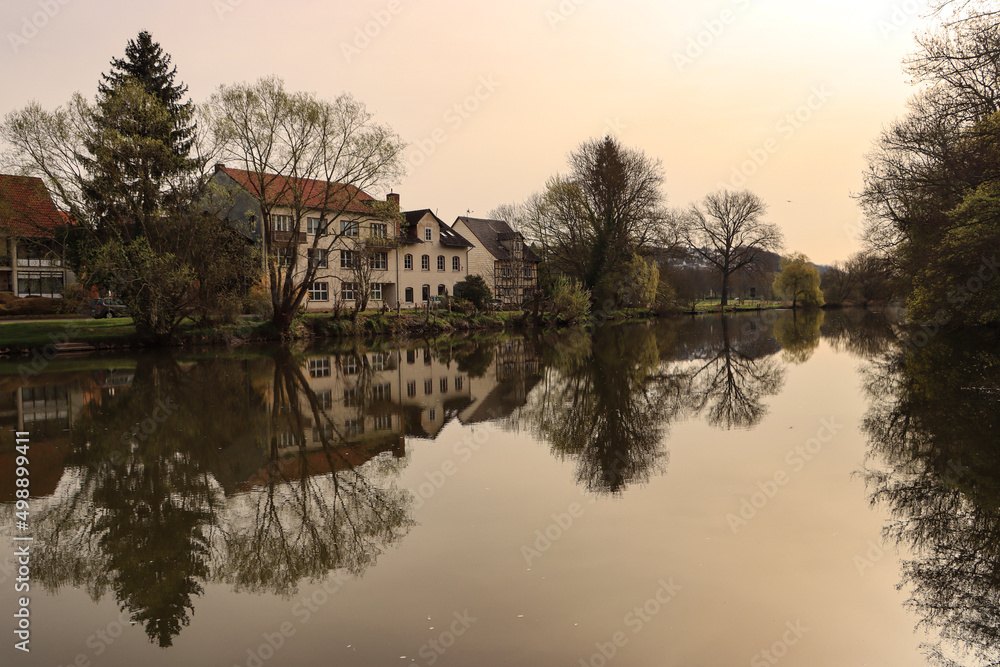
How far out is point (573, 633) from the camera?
444 cm

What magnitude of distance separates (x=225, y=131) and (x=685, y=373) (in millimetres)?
21997

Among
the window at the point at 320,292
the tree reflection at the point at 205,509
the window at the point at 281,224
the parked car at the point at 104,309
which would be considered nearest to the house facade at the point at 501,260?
the window at the point at 320,292

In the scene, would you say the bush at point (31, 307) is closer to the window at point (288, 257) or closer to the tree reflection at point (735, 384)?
the window at point (288, 257)

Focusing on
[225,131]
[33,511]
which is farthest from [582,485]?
[225,131]

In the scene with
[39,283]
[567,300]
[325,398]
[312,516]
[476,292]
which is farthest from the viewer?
[476,292]

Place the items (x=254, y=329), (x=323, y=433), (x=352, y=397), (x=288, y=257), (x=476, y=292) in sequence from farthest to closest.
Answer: (x=476, y=292), (x=288, y=257), (x=254, y=329), (x=352, y=397), (x=323, y=433)

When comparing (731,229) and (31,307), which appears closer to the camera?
(31,307)

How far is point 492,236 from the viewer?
61438mm

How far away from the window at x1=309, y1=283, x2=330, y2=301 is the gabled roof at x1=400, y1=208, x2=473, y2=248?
26.3ft

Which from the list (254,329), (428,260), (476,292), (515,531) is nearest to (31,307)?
(254,329)

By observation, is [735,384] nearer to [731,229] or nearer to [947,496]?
[947,496]

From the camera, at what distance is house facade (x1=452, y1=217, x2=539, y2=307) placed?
5728cm

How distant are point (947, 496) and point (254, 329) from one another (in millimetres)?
30079

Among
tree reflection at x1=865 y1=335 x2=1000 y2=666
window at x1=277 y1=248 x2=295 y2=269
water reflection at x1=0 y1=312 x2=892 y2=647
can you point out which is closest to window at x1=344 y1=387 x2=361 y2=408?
water reflection at x1=0 y1=312 x2=892 y2=647
